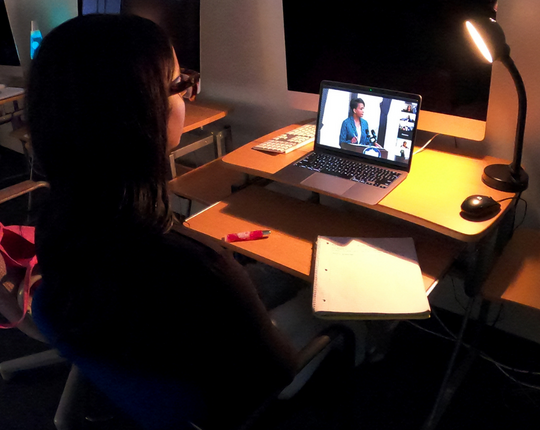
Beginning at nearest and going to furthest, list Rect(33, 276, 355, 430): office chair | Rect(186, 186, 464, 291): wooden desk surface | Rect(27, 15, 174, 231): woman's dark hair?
Rect(27, 15, 174, 231): woman's dark hair
Rect(33, 276, 355, 430): office chair
Rect(186, 186, 464, 291): wooden desk surface

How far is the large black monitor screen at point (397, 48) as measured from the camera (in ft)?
4.01

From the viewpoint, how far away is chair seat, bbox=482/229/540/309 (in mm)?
1128

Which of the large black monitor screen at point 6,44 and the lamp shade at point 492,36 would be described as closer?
the lamp shade at point 492,36

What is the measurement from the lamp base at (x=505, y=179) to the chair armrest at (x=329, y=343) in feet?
1.88

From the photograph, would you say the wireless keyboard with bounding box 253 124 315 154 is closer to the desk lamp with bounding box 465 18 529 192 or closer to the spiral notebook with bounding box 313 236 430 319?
the spiral notebook with bounding box 313 236 430 319

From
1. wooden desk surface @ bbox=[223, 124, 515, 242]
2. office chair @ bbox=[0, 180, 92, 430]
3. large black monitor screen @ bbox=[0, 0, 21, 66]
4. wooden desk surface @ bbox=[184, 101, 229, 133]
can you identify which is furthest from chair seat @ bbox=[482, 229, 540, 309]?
large black monitor screen @ bbox=[0, 0, 21, 66]

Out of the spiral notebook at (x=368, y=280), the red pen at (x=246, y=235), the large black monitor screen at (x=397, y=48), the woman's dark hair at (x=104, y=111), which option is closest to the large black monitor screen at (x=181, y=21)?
the large black monitor screen at (x=397, y=48)

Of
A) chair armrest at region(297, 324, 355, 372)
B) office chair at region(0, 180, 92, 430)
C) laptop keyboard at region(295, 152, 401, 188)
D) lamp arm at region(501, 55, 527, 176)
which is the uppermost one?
lamp arm at region(501, 55, 527, 176)

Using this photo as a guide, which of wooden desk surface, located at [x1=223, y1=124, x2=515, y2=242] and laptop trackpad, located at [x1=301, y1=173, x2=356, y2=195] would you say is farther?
laptop trackpad, located at [x1=301, y1=173, x2=356, y2=195]

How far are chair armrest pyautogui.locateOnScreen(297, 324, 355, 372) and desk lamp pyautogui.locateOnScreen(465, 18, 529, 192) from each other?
579mm

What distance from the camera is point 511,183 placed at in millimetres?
1201

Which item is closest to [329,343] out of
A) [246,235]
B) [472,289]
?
[246,235]

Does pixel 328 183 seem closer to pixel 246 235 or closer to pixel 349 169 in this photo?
pixel 349 169

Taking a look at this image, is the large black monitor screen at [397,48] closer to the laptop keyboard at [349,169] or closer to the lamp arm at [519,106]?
the lamp arm at [519,106]
